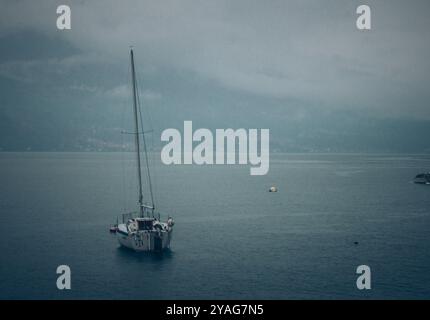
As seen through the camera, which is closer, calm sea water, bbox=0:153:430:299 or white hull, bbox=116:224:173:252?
calm sea water, bbox=0:153:430:299

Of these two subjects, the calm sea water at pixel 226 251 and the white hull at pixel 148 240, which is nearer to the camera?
the calm sea water at pixel 226 251

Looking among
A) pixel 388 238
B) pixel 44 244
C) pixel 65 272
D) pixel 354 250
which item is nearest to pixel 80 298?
pixel 65 272

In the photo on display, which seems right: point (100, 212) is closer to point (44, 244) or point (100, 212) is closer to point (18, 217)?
point (18, 217)

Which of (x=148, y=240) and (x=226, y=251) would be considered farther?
(x=226, y=251)

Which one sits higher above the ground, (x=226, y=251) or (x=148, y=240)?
(x=148, y=240)

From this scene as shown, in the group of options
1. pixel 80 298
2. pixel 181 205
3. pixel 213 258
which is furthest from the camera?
pixel 181 205

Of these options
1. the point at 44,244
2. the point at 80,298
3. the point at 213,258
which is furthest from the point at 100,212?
the point at 80,298
